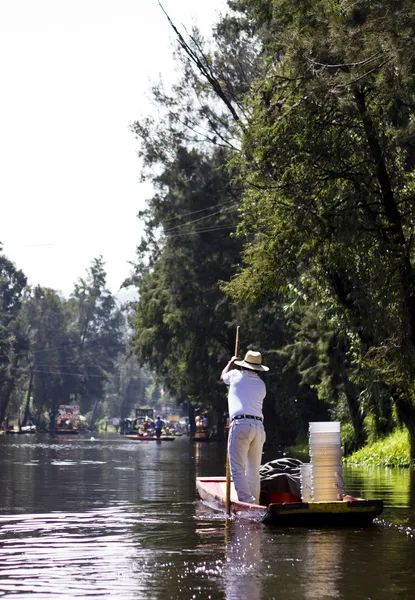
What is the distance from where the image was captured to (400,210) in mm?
23484

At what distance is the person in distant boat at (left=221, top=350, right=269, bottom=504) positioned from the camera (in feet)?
48.6

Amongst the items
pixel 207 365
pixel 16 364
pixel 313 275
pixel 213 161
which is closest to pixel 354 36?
pixel 313 275

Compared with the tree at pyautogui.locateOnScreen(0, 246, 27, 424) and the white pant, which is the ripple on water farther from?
the tree at pyautogui.locateOnScreen(0, 246, 27, 424)

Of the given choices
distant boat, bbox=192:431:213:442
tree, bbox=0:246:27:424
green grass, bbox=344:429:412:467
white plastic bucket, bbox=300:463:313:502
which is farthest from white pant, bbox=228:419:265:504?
tree, bbox=0:246:27:424

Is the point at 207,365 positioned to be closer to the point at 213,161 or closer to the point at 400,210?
the point at 213,161

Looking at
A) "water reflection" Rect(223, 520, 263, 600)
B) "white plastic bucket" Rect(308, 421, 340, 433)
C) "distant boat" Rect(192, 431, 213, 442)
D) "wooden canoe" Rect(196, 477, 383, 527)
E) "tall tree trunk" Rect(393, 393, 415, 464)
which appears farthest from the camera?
"distant boat" Rect(192, 431, 213, 442)

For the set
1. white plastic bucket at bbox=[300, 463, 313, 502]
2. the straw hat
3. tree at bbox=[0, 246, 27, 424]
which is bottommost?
white plastic bucket at bbox=[300, 463, 313, 502]

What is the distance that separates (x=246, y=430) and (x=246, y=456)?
0.40m

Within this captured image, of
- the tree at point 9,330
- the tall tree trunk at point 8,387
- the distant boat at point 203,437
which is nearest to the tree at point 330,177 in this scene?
the distant boat at point 203,437

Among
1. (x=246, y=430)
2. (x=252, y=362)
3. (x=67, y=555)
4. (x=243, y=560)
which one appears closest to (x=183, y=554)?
(x=243, y=560)

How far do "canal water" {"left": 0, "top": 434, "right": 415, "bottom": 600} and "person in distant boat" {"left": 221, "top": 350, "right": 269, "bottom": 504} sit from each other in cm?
71

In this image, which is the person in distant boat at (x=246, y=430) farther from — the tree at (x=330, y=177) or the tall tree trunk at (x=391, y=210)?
the tall tree trunk at (x=391, y=210)

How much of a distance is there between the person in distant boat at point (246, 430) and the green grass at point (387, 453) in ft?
51.4

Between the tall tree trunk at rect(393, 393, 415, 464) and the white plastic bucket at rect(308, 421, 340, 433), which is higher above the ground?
the tall tree trunk at rect(393, 393, 415, 464)
